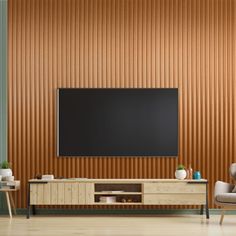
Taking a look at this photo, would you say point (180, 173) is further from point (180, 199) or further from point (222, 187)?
point (222, 187)

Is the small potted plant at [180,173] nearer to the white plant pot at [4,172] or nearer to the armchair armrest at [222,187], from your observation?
the armchair armrest at [222,187]

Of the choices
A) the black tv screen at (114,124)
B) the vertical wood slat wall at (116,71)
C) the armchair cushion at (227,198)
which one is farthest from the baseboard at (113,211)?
the armchair cushion at (227,198)

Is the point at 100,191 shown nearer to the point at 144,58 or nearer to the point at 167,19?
the point at 144,58

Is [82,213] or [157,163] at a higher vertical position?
[157,163]

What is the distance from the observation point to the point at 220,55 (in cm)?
974

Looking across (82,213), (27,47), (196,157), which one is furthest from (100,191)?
(27,47)

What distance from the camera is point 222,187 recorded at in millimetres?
8820

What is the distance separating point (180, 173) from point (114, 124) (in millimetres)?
1122

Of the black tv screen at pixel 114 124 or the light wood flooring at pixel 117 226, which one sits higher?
the black tv screen at pixel 114 124

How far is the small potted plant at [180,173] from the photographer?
932 cm

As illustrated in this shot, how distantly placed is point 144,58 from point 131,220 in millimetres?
2275

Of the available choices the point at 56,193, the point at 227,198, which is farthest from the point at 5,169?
the point at 227,198

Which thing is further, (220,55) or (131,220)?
(220,55)

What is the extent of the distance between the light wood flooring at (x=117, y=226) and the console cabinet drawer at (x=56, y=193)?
0.21 metres
